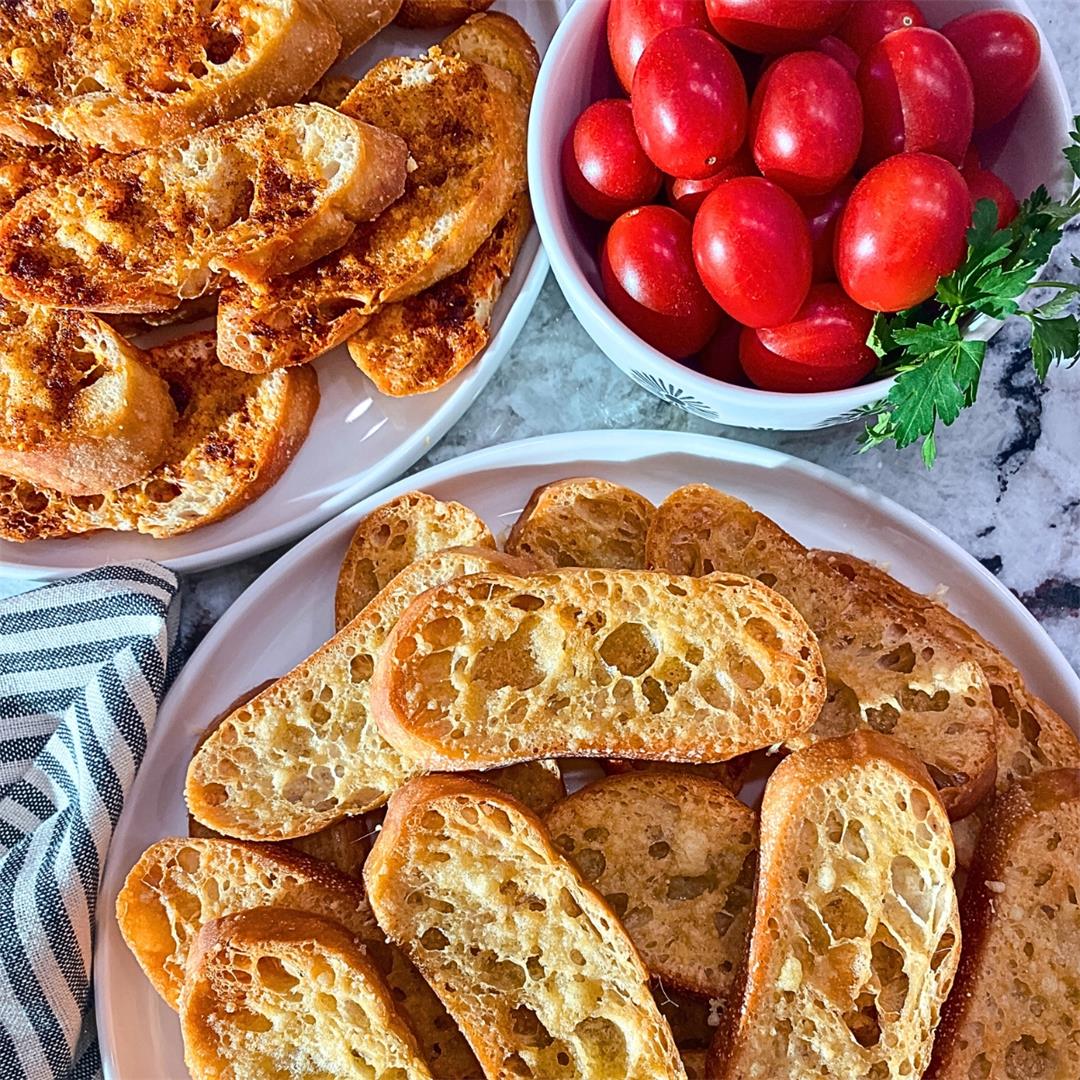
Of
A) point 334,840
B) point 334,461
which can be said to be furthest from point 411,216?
point 334,840

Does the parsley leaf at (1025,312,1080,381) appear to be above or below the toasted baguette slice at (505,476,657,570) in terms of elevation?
above

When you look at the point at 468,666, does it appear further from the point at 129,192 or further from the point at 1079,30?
the point at 1079,30

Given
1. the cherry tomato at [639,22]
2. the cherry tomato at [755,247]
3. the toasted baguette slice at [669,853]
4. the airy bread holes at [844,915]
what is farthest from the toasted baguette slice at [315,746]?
the cherry tomato at [639,22]

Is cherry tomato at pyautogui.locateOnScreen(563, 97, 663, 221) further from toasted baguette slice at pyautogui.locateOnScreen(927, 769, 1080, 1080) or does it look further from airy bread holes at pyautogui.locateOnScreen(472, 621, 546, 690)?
toasted baguette slice at pyautogui.locateOnScreen(927, 769, 1080, 1080)

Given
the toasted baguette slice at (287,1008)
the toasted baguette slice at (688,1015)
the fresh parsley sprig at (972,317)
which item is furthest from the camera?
the toasted baguette slice at (688,1015)

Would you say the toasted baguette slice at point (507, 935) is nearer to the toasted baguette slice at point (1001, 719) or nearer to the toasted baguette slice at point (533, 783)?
the toasted baguette slice at point (533, 783)

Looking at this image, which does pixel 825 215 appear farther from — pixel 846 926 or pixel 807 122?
pixel 846 926

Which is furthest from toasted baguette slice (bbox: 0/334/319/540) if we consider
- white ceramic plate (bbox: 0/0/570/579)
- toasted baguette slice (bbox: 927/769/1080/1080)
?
toasted baguette slice (bbox: 927/769/1080/1080)
